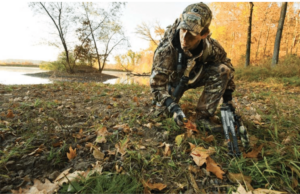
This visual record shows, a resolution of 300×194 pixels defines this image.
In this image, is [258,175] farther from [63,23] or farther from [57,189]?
[63,23]

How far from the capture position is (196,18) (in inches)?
58.8

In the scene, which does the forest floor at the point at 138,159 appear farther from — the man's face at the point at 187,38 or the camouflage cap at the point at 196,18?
the camouflage cap at the point at 196,18

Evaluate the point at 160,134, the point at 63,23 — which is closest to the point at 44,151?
the point at 160,134

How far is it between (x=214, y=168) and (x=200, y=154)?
0.51 feet

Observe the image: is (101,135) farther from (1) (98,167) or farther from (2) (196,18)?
(2) (196,18)

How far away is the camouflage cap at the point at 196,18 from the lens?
149 cm

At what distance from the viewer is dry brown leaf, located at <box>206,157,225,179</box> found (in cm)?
120

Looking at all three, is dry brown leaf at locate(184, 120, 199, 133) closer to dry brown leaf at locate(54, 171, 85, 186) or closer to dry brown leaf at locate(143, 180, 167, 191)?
dry brown leaf at locate(143, 180, 167, 191)

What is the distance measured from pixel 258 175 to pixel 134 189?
37.5 inches

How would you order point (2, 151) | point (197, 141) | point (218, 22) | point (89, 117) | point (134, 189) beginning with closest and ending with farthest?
point (134, 189) < point (2, 151) < point (197, 141) < point (89, 117) < point (218, 22)

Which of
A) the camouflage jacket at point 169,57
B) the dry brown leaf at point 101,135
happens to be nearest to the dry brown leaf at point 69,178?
the dry brown leaf at point 101,135

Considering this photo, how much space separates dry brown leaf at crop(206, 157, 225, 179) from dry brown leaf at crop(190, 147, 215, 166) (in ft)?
0.13

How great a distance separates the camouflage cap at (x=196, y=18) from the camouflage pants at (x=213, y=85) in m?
0.57

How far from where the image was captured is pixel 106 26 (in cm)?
1577
